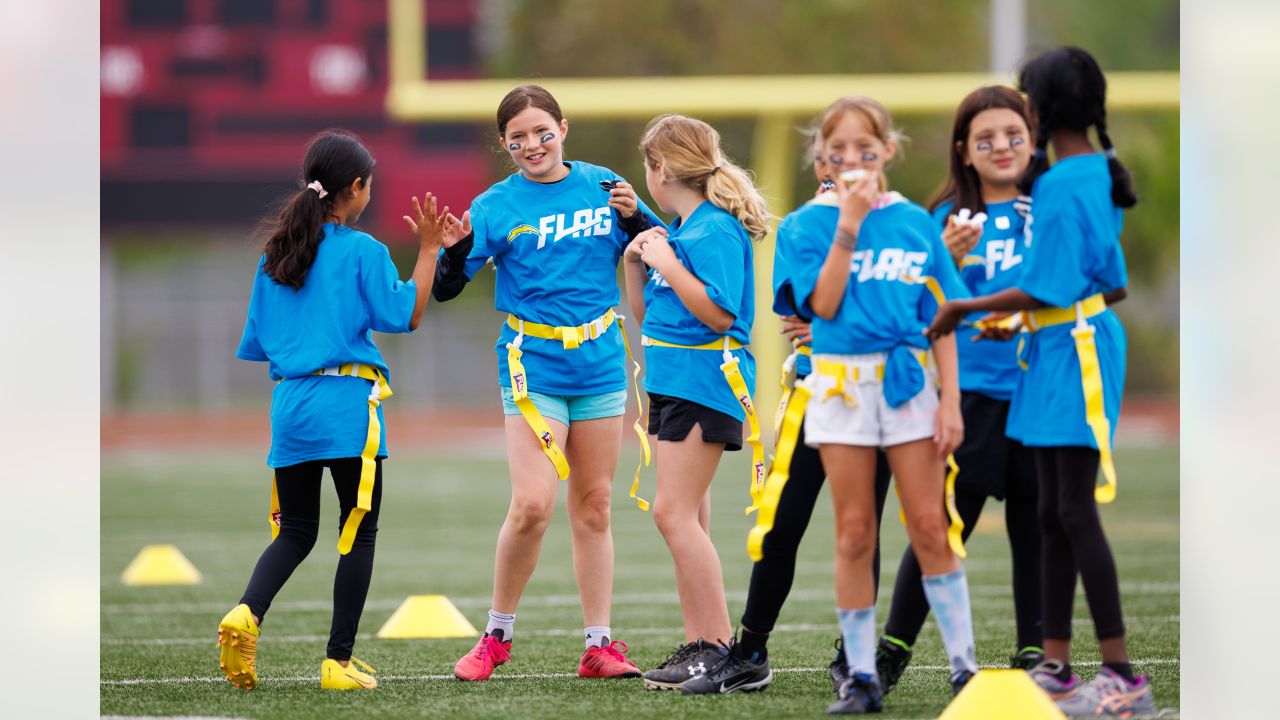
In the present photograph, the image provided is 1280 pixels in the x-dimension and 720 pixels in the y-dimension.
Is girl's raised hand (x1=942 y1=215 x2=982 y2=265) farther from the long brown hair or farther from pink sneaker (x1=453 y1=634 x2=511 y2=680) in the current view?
pink sneaker (x1=453 y1=634 x2=511 y2=680)

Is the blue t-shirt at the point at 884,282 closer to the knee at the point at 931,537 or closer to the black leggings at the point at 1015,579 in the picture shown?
the knee at the point at 931,537

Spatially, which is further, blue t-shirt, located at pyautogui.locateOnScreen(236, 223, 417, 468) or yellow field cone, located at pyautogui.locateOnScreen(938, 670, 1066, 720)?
blue t-shirt, located at pyautogui.locateOnScreen(236, 223, 417, 468)

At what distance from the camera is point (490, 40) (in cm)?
3572

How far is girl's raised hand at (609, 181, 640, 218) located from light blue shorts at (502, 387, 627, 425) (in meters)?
0.55

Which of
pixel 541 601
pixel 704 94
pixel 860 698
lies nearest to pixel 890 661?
pixel 860 698

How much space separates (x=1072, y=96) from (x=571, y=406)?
1.77 meters

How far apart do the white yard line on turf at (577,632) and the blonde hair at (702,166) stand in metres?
1.92

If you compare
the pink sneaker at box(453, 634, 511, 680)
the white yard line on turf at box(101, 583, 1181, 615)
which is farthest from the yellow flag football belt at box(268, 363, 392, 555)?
the white yard line on turf at box(101, 583, 1181, 615)

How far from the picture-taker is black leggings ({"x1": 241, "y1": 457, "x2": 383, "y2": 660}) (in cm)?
470

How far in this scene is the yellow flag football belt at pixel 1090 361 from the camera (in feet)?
12.7

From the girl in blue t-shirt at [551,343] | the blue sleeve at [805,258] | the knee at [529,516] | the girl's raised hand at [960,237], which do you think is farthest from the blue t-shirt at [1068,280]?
the knee at [529,516]
